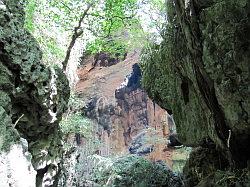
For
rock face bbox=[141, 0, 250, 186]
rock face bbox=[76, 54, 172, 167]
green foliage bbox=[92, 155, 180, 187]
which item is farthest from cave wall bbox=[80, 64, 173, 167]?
rock face bbox=[141, 0, 250, 186]

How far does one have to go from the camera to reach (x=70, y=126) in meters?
12.6

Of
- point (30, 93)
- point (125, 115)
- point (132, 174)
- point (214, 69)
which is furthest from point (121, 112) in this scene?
point (214, 69)

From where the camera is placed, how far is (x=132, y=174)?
407 inches

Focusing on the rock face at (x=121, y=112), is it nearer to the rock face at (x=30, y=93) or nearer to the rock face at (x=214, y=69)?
the rock face at (x=214, y=69)

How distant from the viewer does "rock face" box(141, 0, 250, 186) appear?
5383mm

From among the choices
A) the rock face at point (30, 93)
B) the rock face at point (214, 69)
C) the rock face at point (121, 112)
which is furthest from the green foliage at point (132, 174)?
the rock face at point (121, 112)

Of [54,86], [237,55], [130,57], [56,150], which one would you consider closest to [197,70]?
[237,55]

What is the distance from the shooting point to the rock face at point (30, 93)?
17.3 feet

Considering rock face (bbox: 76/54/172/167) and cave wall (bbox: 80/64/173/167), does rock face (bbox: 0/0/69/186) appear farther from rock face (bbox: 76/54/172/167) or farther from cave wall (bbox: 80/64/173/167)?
cave wall (bbox: 80/64/173/167)

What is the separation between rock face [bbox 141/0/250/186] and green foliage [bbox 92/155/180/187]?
2410 mm

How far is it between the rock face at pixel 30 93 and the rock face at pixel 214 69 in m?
2.38

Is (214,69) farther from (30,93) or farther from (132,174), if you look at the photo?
(132,174)

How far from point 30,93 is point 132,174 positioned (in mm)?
5384

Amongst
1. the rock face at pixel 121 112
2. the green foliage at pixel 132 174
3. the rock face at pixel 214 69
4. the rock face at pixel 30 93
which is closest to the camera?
the rock face at pixel 30 93
